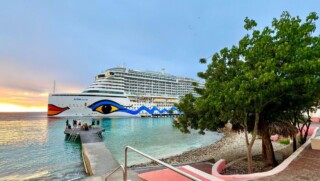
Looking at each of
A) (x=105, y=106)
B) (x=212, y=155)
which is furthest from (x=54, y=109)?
(x=212, y=155)

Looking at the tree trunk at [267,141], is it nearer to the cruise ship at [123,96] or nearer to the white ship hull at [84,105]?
the cruise ship at [123,96]

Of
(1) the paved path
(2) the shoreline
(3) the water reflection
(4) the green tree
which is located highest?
(4) the green tree

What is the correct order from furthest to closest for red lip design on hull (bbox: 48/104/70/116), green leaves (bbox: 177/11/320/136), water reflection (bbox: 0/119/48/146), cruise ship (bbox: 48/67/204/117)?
cruise ship (bbox: 48/67/204/117) → red lip design on hull (bbox: 48/104/70/116) → water reflection (bbox: 0/119/48/146) → green leaves (bbox: 177/11/320/136)

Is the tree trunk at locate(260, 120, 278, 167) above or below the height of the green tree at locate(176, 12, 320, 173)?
below

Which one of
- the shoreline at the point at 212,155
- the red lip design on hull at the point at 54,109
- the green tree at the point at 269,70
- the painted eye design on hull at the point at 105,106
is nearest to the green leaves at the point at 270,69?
the green tree at the point at 269,70

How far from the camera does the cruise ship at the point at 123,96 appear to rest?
2108 inches

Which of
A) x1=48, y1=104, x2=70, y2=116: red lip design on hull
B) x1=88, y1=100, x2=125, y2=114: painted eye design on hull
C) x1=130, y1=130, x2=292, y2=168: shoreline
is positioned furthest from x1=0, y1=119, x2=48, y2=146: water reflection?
x1=88, y1=100, x2=125, y2=114: painted eye design on hull

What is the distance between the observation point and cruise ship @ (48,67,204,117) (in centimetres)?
5353

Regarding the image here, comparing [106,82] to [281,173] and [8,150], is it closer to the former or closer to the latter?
[8,150]

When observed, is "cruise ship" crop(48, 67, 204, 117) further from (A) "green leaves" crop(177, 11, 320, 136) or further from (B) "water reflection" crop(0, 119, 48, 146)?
(A) "green leaves" crop(177, 11, 320, 136)

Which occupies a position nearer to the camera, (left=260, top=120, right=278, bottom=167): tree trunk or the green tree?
the green tree

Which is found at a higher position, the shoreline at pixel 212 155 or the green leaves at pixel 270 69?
the green leaves at pixel 270 69

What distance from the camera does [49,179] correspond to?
341 inches

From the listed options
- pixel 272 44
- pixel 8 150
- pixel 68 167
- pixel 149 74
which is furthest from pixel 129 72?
pixel 272 44
